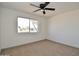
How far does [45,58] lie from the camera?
74cm

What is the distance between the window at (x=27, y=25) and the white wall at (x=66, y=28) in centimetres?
147

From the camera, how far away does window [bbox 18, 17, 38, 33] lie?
14.4 ft

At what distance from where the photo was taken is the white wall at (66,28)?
412 centimetres

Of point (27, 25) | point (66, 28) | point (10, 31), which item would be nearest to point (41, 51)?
point (10, 31)

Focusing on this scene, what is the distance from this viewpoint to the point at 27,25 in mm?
4793

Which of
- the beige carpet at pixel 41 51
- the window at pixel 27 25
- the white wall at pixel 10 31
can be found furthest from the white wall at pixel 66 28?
the white wall at pixel 10 31

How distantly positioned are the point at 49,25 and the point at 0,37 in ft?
13.1

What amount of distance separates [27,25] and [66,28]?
2.43 meters

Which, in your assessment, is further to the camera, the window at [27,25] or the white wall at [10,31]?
the window at [27,25]

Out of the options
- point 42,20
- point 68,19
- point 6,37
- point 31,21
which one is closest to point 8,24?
point 6,37

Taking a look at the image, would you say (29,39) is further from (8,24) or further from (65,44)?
(65,44)

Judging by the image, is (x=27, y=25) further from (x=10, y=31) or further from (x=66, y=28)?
(x=66, y=28)

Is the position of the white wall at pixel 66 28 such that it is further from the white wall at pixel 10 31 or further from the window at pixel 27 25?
the white wall at pixel 10 31

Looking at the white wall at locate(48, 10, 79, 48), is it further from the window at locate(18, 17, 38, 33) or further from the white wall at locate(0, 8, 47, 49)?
the white wall at locate(0, 8, 47, 49)
